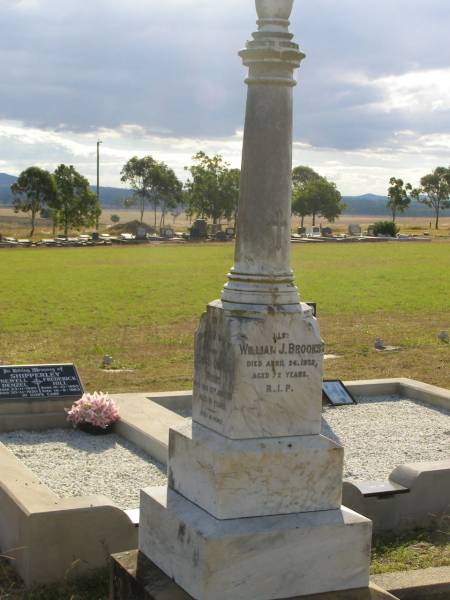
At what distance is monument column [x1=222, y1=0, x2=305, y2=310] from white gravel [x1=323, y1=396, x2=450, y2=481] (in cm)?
351

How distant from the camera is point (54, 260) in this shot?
41.3 metres

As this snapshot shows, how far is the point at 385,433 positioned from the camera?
406 inches

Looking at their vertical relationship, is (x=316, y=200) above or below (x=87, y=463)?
above

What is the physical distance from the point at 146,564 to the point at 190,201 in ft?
258

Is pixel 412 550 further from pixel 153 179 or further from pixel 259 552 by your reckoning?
pixel 153 179

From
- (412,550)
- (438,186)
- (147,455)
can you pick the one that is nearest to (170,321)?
(147,455)

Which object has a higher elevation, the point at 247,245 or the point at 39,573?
the point at 247,245

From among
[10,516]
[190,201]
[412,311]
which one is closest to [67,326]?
[412,311]

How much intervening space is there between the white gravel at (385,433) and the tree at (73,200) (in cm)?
6318

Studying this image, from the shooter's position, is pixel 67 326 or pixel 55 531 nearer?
pixel 55 531

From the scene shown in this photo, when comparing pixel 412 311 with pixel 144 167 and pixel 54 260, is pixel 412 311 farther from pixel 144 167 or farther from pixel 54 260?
pixel 144 167

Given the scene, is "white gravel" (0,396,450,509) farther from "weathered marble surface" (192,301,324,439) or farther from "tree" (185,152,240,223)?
"tree" (185,152,240,223)

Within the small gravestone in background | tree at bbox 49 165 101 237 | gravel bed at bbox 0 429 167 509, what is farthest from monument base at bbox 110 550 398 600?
the small gravestone in background

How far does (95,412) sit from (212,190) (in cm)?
7314
